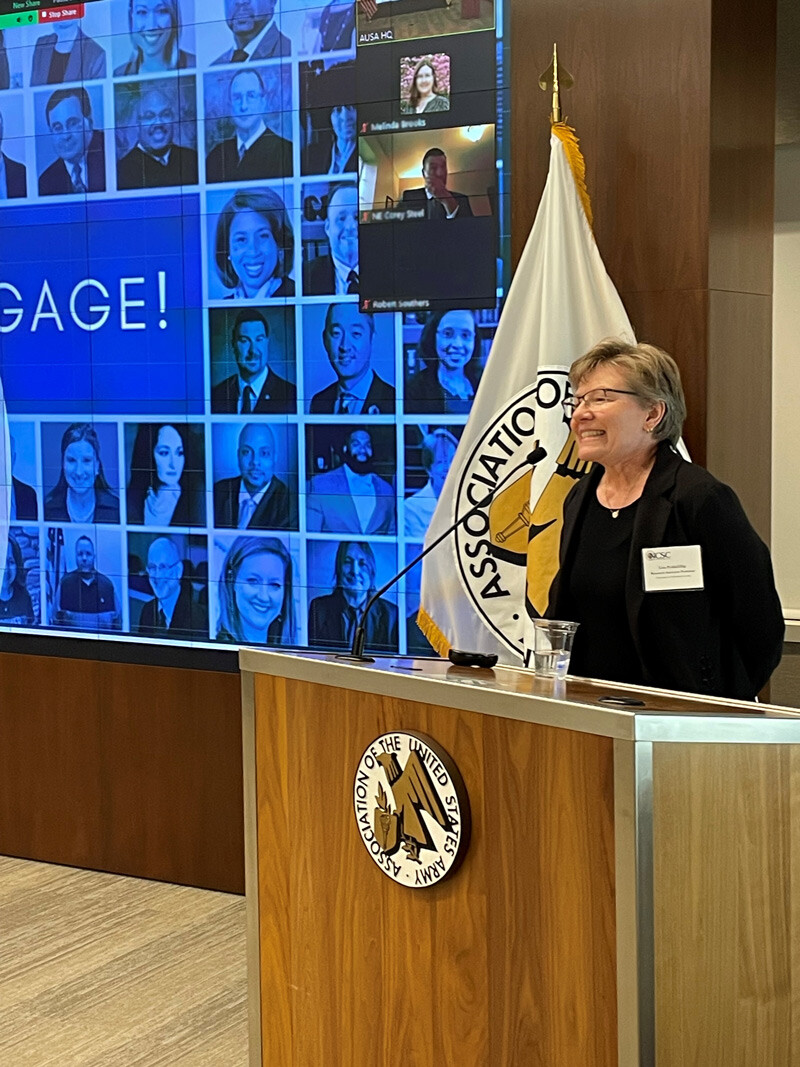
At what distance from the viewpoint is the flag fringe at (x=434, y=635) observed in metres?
3.33

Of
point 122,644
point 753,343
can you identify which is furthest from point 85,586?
point 753,343

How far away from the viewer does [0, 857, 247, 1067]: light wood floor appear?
2.96 meters

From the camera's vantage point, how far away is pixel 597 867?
1.64 m

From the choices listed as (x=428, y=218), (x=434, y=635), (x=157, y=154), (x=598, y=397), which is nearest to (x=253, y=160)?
(x=157, y=154)

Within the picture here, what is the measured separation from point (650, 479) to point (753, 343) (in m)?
0.95

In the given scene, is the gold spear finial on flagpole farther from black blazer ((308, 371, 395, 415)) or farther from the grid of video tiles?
black blazer ((308, 371, 395, 415))

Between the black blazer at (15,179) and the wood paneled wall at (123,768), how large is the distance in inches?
58.4

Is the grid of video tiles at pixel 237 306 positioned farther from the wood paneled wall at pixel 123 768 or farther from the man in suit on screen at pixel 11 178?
the wood paneled wall at pixel 123 768

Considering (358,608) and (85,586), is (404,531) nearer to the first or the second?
(358,608)

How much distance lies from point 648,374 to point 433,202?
1165 millimetres

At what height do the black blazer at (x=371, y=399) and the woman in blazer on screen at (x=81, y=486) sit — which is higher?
the black blazer at (x=371, y=399)

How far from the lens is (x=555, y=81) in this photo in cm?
327

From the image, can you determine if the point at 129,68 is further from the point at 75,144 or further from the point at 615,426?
the point at 615,426

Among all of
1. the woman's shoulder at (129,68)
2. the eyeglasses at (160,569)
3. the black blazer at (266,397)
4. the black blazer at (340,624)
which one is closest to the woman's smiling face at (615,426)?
the black blazer at (340,624)
